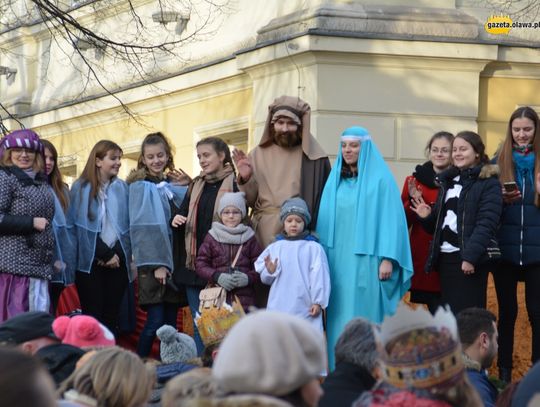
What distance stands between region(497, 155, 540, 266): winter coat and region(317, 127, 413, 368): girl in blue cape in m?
0.71

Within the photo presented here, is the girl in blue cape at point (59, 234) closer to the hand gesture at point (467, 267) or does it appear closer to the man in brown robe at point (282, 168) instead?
the man in brown robe at point (282, 168)

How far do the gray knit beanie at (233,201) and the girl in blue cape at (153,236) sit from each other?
898 millimetres

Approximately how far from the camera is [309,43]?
48.7ft

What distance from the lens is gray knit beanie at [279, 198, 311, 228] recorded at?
9227 mm

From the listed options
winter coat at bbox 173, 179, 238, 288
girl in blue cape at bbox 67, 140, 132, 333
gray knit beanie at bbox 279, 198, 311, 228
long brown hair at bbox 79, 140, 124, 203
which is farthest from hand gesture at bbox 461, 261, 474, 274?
long brown hair at bbox 79, 140, 124, 203

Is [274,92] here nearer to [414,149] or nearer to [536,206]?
[414,149]

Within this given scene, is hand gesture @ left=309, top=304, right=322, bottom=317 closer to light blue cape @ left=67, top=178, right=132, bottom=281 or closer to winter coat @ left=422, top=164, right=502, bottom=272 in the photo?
winter coat @ left=422, top=164, right=502, bottom=272

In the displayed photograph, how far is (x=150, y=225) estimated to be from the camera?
1034 cm

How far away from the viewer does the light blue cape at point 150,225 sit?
403 inches

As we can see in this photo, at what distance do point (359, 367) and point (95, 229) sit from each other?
486 centimetres

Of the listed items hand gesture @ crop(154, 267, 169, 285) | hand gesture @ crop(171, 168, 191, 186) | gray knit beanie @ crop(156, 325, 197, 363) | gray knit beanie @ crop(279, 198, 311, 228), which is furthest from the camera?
hand gesture @ crop(171, 168, 191, 186)

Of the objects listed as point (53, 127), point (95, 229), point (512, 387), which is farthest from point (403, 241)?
point (53, 127)

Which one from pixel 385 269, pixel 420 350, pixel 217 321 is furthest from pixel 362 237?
pixel 420 350

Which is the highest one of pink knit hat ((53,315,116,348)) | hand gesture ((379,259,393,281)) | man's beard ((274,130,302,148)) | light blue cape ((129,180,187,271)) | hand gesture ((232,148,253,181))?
man's beard ((274,130,302,148))
